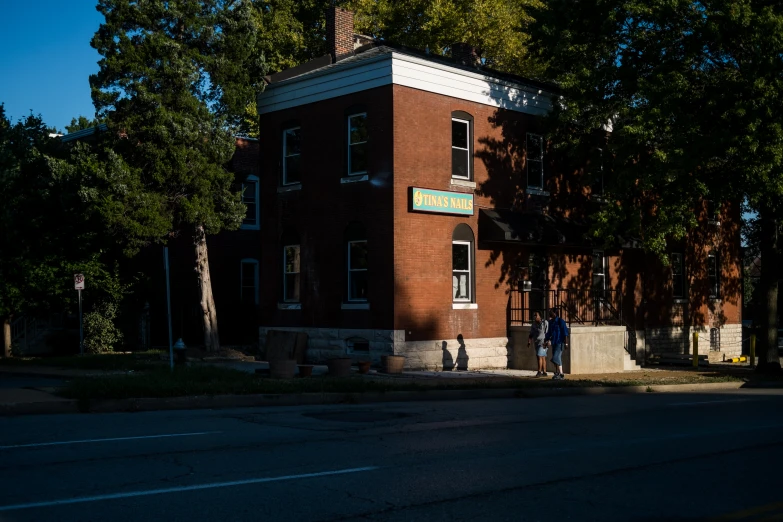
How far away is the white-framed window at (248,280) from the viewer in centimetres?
3584

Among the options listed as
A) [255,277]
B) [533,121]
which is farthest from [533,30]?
[255,277]

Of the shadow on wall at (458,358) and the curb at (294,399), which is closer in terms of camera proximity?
the curb at (294,399)

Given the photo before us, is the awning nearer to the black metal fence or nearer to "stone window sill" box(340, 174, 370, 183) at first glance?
the black metal fence

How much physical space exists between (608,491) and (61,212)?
24591 millimetres

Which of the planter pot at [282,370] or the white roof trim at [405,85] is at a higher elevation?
the white roof trim at [405,85]

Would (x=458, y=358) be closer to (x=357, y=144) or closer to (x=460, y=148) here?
(x=460, y=148)

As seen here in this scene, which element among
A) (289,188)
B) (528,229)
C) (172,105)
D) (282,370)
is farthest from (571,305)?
(172,105)

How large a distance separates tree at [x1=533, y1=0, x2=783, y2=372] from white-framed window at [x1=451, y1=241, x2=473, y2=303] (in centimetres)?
385

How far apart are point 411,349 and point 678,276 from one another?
14.8 meters

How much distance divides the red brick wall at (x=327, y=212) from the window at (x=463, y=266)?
244cm

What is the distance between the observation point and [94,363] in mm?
23234

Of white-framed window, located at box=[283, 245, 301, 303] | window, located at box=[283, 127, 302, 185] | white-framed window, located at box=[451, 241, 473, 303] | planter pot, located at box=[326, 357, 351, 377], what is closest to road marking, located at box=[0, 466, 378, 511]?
planter pot, located at box=[326, 357, 351, 377]

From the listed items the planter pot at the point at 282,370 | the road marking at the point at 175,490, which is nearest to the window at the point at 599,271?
the planter pot at the point at 282,370

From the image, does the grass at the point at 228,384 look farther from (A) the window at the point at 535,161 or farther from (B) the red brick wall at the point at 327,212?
(A) the window at the point at 535,161
